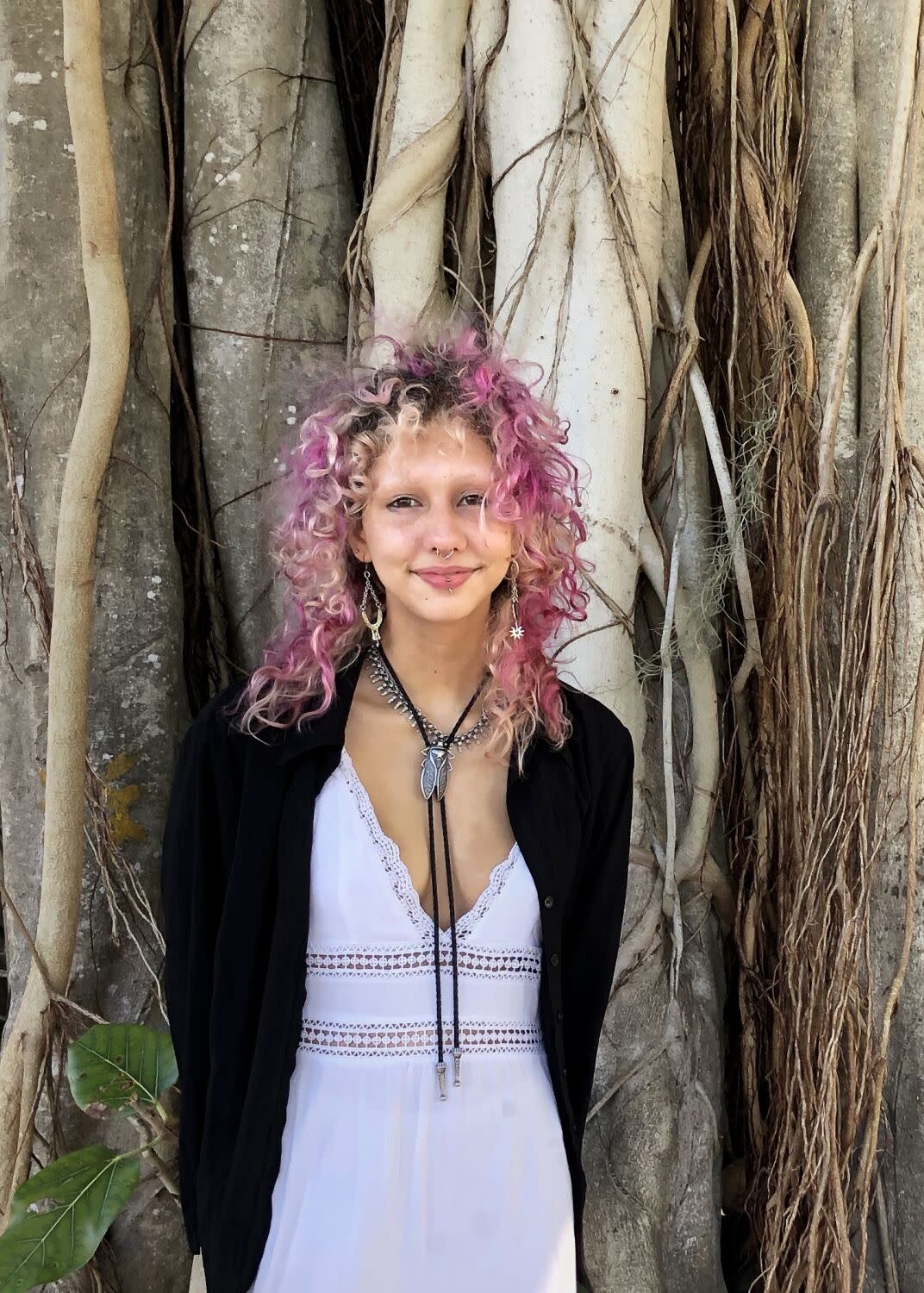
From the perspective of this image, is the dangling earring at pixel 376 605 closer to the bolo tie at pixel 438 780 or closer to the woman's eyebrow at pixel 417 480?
the bolo tie at pixel 438 780

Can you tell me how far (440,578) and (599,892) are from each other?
1.34 feet

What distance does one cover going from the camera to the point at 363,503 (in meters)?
1.03

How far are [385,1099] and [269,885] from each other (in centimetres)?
21

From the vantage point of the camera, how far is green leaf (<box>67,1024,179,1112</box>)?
1.24 metres

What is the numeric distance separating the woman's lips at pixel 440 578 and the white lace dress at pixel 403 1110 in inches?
7.3

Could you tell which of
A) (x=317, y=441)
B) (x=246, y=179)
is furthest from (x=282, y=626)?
(x=246, y=179)

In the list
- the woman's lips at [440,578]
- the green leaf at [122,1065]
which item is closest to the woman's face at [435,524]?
the woman's lips at [440,578]

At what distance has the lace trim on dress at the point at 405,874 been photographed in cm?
96

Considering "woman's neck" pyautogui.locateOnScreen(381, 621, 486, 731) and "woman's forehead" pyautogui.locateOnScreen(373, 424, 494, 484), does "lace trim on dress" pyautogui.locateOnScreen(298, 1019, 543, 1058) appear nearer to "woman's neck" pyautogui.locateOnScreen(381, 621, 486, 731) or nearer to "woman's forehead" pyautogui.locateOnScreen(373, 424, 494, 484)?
"woman's neck" pyautogui.locateOnScreen(381, 621, 486, 731)

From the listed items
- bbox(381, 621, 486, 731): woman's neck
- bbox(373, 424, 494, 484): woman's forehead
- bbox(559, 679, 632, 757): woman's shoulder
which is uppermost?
bbox(373, 424, 494, 484): woman's forehead

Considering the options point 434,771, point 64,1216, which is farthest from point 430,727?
point 64,1216

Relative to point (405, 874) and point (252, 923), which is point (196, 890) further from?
point (405, 874)

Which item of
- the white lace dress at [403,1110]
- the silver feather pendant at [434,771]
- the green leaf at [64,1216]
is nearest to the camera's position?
the white lace dress at [403,1110]

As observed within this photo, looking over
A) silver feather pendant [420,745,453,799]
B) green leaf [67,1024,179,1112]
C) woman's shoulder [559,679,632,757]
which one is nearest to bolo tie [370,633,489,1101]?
silver feather pendant [420,745,453,799]
